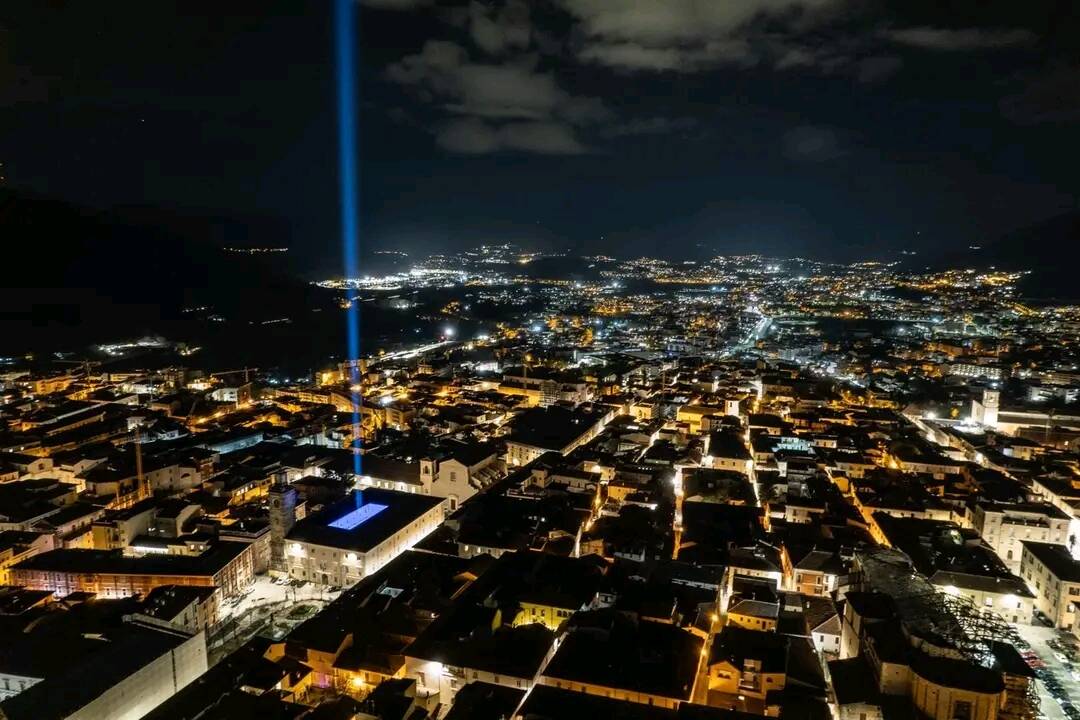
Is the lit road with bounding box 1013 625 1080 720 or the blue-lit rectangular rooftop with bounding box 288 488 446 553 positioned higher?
the blue-lit rectangular rooftop with bounding box 288 488 446 553

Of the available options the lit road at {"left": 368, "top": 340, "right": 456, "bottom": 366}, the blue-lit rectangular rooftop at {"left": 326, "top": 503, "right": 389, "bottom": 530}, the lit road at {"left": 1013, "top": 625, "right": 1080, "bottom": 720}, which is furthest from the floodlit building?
the lit road at {"left": 368, "top": 340, "right": 456, "bottom": 366}

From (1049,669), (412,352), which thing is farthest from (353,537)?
(412,352)

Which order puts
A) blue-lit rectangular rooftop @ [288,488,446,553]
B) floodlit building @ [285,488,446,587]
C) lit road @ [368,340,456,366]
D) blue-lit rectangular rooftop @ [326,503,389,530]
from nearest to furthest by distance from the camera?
floodlit building @ [285,488,446,587], blue-lit rectangular rooftop @ [288,488,446,553], blue-lit rectangular rooftop @ [326,503,389,530], lit road @ [368,340,456,366]

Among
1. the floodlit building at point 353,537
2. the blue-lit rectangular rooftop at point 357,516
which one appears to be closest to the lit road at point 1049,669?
the floodlit building at point 353,537

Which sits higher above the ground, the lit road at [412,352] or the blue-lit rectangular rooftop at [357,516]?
the lit road at [412,352]

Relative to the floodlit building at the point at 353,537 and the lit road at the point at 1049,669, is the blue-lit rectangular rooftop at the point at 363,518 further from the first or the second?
the lit road at the point at 1049,669

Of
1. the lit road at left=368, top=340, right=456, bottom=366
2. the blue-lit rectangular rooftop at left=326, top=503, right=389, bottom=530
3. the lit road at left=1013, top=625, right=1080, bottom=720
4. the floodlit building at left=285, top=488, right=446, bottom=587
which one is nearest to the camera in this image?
the lit road at left=1013, top=625, right=1080, bottom=720

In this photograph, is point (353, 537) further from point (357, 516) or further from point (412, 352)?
point (412, 352)

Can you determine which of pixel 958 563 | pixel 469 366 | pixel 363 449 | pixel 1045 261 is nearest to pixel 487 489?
pixel 363 449

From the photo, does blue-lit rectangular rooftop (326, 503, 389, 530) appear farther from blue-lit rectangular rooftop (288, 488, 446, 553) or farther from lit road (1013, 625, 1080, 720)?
lit road (1013, 625, 1080, 720)
